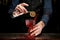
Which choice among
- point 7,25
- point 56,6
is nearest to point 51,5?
point 56,6

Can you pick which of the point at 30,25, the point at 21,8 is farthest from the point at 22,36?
the point at 21,8

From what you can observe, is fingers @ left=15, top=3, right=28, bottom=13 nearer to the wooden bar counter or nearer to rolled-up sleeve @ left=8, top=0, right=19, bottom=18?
rolled-up sleeve @ left=8, top=0, right=19, bottom=18

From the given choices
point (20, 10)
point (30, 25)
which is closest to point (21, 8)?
point (20, 10)

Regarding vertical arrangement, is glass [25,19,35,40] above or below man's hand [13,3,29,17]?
below

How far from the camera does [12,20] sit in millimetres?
1613

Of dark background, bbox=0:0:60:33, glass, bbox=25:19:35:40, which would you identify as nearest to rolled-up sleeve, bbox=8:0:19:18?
dark background, bbox=0:0:60:33

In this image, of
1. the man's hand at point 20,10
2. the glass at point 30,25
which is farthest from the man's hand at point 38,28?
the man's hand at point 20,10

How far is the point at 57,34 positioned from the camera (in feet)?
5.29

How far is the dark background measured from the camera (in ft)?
5.28

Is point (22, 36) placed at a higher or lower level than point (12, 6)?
lower

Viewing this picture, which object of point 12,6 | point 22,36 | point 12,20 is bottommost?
point 22,36

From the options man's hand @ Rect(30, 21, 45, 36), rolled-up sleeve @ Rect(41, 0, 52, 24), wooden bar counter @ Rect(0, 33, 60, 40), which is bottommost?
wooden bar counter @ Rect(0, 33, 60, 40)

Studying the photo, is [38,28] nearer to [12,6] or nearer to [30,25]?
[30,25]

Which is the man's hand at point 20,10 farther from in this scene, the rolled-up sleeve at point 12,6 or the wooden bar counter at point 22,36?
the wooden bar counter at point 22,36
